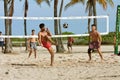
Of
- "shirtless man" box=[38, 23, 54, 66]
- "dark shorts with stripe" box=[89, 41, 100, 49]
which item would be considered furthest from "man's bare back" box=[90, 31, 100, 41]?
"shirtless man" box=[38, 23, 54, 66]

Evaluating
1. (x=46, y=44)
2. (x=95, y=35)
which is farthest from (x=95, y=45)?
(x=46, y=44)

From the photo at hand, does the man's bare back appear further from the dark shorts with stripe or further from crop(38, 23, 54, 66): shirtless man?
crop(38, 23, 54, 66): shirtless man

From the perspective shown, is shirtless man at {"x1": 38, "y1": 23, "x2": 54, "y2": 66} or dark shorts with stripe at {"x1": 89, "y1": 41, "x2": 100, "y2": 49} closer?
shirtless man at {"x1": 38, "y1": 23, "x2": 54, "y2": 66}

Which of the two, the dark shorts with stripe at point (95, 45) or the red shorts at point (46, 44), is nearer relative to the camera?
the red shorts at point (46, 44)

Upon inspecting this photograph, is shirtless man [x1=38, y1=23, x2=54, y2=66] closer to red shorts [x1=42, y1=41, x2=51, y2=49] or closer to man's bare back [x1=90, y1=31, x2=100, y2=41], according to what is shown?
red shorts [x1=42, y1=41, x2=51, y2=49]

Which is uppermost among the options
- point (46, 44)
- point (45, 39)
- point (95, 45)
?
point (45, 39)

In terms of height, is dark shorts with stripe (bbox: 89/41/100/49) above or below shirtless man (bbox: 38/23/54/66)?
below

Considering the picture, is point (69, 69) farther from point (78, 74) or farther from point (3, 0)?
point (3, 0)

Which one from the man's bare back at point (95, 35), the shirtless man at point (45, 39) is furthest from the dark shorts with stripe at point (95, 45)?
the shirtless man at point (45, 39)

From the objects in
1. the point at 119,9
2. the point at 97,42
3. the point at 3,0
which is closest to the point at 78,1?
the point at 3,0

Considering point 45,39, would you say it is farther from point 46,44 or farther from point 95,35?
point 95,35

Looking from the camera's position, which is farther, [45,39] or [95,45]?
[95,45]

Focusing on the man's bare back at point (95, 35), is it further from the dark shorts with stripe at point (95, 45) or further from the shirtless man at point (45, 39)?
the shirtless man at point (45, 39)

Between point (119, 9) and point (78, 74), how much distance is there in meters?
10.1
